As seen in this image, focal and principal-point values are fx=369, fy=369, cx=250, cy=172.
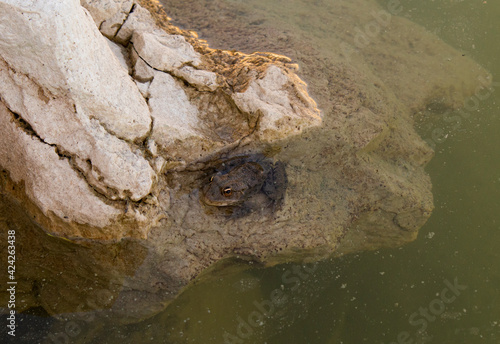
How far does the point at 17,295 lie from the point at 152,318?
105cm

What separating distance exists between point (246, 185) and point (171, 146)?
695 mm

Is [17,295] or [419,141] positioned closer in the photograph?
[17,295]

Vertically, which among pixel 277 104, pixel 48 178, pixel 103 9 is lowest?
pixel 48 178

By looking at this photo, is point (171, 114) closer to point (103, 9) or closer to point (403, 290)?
point (103, 9)

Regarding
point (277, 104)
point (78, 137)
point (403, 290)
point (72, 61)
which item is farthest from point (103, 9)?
point (403, 290)

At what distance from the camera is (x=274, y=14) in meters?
4.52

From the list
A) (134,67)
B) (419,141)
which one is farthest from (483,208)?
(134,67)

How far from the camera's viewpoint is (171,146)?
296 centimetres

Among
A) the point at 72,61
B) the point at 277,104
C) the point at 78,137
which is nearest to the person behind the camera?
the point at 72,61

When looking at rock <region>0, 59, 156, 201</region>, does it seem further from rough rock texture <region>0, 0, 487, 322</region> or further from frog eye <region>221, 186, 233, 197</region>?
frog eye <region>221, 186, 233, 197</region>

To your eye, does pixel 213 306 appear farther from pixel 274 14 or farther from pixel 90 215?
pixel 274 14

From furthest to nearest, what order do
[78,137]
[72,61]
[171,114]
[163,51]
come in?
[163,51] < [171,114] < [78,137] < [72,61]

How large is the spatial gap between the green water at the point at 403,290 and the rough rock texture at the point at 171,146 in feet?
0.70

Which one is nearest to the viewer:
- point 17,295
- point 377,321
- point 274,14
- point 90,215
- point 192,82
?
point 90,215
